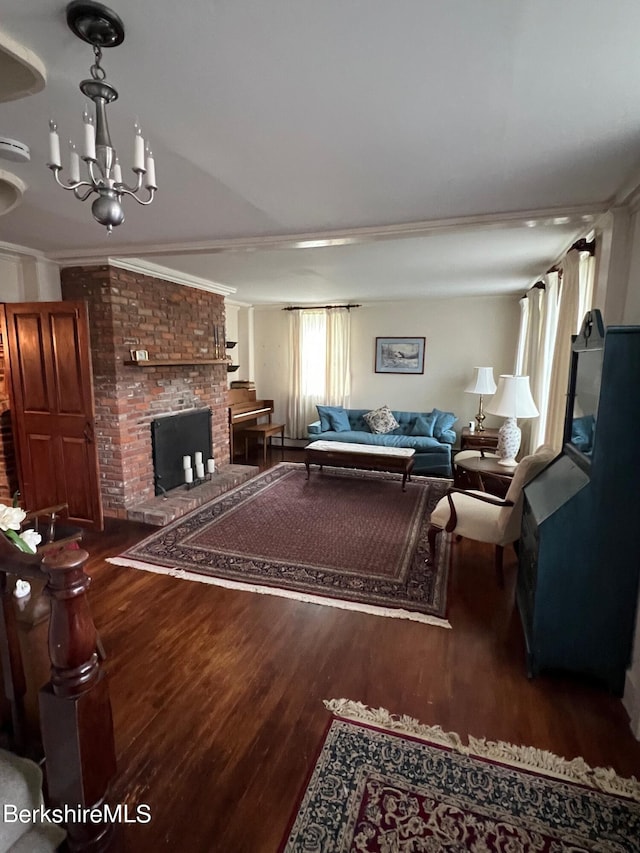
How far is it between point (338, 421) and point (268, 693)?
461 cm

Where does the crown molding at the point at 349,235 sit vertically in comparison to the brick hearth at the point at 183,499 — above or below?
above

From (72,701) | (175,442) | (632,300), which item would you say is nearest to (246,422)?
(175,442)

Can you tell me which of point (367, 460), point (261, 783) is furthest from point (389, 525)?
point (261, 783)

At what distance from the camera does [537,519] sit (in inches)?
79.1

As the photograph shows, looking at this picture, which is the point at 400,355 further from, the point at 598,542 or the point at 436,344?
the point at 598,542

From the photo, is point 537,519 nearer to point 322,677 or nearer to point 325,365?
point 322,677

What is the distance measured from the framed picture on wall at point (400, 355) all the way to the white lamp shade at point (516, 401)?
2978 millimetres

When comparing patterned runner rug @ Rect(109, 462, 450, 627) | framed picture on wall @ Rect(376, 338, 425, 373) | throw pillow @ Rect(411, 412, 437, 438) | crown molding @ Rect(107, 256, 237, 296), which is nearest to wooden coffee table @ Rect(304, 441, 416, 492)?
patterned runner rug @ Rect(109, 462, 450, 627)

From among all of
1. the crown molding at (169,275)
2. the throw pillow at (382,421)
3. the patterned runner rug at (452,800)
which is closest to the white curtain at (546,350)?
the throw pillow at (382,421)

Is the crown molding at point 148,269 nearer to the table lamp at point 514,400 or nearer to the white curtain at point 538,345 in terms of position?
the table lamp at point 514,400

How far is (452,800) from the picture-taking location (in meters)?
1.46

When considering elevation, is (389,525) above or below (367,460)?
below

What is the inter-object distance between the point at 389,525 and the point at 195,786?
104 inches

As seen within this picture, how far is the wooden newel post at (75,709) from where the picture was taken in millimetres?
1076
